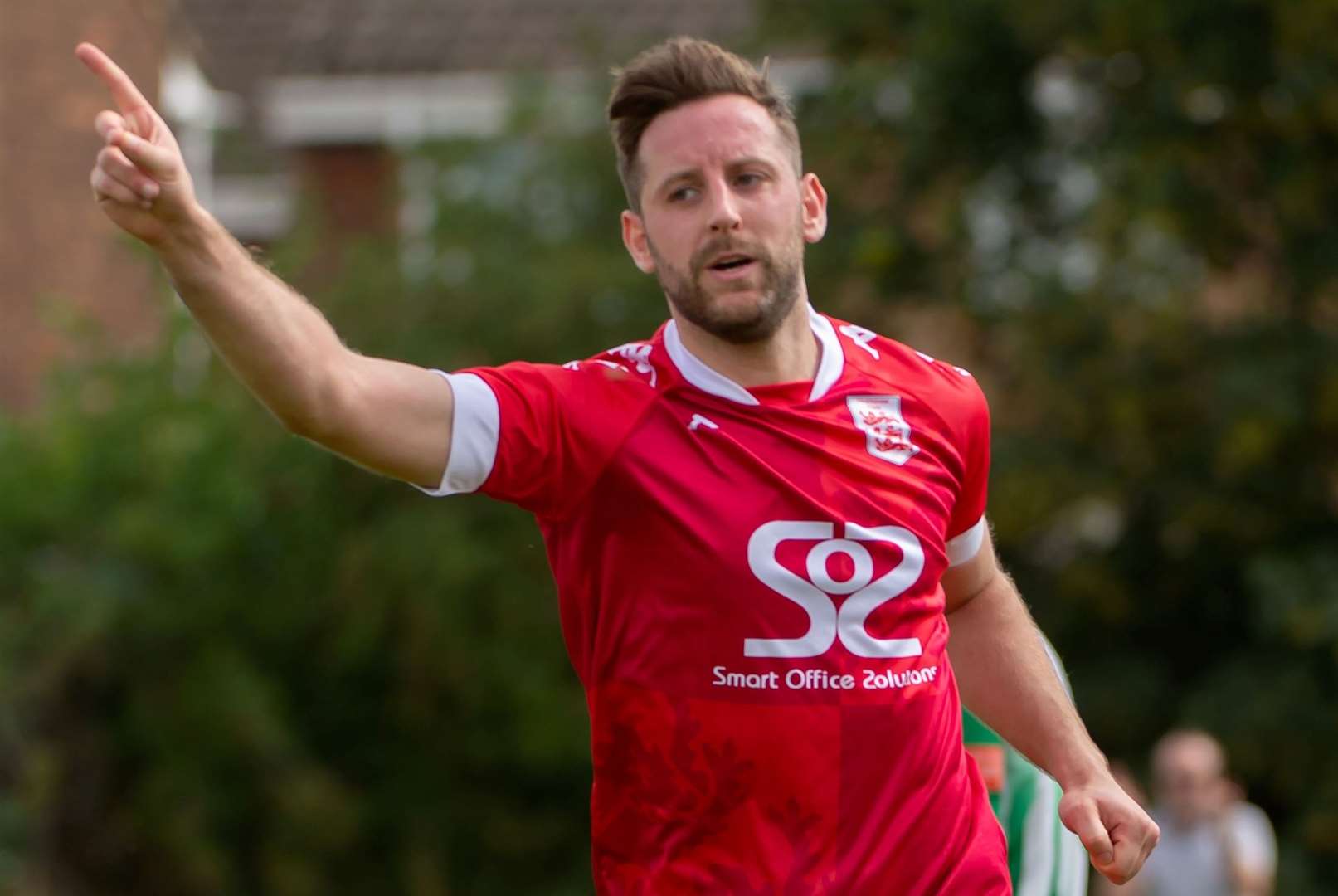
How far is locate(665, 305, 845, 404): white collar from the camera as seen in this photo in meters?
3.93

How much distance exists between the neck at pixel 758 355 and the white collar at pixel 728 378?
2 centimetres

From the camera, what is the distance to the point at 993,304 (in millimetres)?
14820

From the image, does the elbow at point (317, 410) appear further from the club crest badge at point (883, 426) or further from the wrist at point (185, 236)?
the club crest badge at point (883, 426)

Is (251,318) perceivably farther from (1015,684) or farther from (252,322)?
(1015,684)

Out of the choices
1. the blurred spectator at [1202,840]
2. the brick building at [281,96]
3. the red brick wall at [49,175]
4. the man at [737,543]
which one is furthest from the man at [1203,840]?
the red brick wall at [49,175]

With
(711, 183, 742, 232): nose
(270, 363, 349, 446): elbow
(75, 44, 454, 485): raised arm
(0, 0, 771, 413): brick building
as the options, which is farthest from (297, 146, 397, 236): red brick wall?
(270, 363, 349, 446): elbow

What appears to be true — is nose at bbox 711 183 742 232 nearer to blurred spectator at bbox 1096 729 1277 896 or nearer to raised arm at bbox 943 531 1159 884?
raised arm at bbox 943 531 1159 884

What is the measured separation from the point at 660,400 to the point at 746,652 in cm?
51

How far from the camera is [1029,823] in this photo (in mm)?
5496

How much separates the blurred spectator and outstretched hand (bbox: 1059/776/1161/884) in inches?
235

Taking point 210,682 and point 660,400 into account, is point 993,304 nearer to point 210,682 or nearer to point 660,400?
point 210,682

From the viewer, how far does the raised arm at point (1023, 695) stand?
154 inches

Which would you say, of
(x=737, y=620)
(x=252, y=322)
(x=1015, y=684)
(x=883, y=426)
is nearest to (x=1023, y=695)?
(x=1015, y=684)

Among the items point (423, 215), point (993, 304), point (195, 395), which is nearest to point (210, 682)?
point (195, 395)
